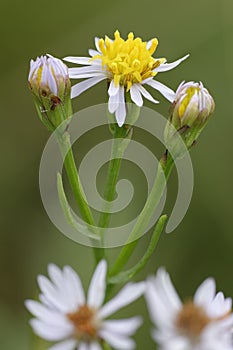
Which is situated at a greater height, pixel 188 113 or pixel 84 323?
pixel 188 113

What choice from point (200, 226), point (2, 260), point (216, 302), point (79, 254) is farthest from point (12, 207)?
point (216, 302)

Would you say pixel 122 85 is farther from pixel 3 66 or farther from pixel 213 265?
pixel 3 66

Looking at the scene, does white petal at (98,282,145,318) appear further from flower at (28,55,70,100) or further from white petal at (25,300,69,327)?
flower at (28,55,70,100)

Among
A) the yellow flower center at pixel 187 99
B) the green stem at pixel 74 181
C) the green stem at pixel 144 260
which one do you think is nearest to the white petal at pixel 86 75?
the green stem at pixel 74 181

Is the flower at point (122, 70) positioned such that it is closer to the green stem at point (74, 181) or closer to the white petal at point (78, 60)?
the white petal at point (78, 60)

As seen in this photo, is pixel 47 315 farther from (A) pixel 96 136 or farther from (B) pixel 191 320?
(A) pixel 96 136

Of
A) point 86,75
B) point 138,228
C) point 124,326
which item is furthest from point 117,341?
point 86,75
